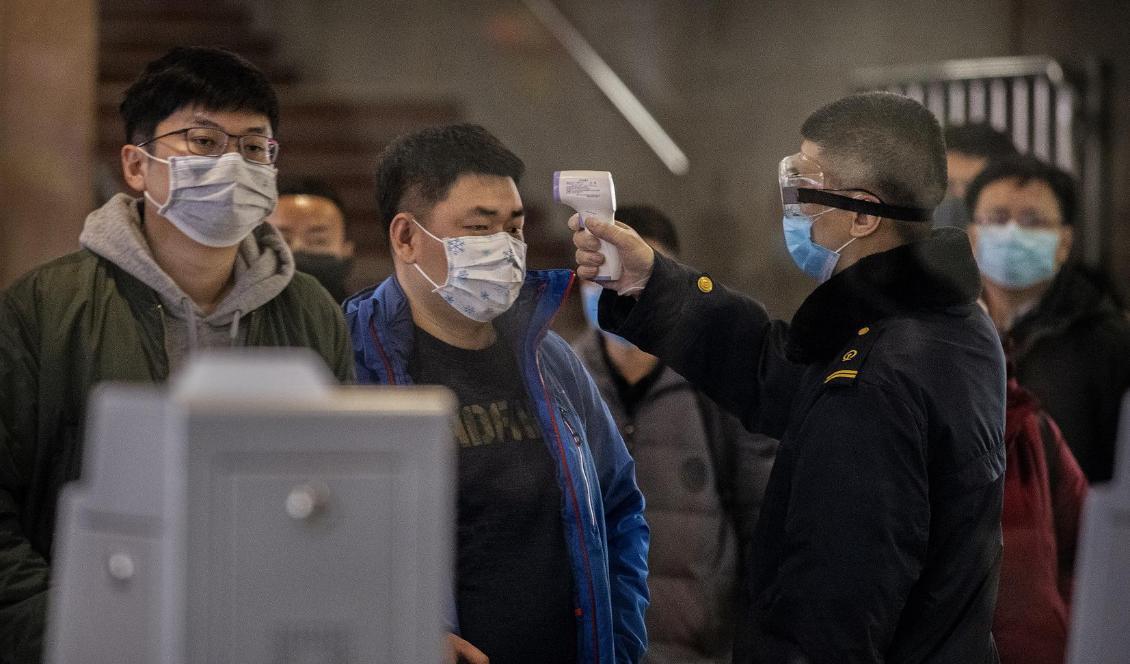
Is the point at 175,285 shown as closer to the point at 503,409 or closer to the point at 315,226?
the point at 503,409

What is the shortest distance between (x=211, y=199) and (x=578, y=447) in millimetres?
888

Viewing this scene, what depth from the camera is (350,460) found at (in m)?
1.38

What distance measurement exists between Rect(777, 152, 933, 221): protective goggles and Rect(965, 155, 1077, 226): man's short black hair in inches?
73.4

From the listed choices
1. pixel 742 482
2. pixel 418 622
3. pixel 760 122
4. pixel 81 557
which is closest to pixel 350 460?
pixel 418 622

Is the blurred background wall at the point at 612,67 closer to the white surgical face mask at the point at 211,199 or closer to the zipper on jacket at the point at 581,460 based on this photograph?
the white surgical face mask at the point at 211,199

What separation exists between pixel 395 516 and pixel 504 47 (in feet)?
24.9

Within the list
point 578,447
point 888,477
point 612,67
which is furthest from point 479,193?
point 612,67

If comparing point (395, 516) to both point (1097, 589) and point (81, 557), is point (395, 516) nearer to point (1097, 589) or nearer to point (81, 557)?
point (81, 557)

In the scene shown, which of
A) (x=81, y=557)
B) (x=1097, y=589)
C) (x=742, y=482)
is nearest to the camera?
(x=1097, y=589)

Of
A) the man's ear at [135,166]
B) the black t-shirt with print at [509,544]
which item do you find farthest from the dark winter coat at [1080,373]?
the man's ear at [135,166]

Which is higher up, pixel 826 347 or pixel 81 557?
pixel 826 347

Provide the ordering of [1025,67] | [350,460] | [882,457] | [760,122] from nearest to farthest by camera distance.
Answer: [350,460], [882,457], [1025,67], [760,122]

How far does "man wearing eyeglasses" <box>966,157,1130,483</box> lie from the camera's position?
4.16 meters

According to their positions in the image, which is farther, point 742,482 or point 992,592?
point 742,482
